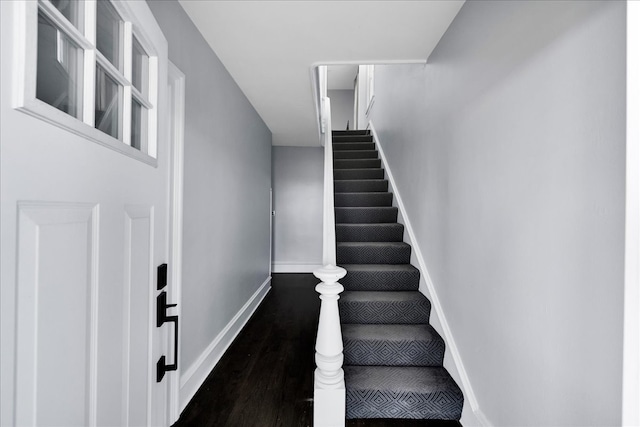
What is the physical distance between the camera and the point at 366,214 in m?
3.00

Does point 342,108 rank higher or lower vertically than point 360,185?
higher

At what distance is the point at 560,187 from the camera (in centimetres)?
88

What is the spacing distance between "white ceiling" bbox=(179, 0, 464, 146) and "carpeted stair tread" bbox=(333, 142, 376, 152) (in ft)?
6.21

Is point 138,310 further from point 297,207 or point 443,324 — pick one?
point 297,207

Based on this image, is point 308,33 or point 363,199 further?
point 363,199

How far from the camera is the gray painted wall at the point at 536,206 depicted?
0.73 metres

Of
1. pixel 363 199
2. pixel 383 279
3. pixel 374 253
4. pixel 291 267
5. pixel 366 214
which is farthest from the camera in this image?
pixel 291 267

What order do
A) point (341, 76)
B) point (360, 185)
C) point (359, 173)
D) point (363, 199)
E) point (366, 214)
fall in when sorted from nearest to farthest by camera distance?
point (366, 214), point (363, 199), point (360, 185), point (359, 173), point (341, 76)

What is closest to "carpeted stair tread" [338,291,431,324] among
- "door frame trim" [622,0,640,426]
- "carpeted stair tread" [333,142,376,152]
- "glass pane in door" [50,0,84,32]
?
"door frame trim" [622,0,640,426]

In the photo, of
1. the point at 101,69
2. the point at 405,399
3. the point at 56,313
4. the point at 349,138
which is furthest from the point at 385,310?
the point at 349,138

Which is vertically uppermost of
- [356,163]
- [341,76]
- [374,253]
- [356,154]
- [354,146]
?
[341,76]

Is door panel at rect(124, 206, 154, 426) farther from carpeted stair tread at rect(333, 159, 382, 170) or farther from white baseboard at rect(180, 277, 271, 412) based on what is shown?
carpeted stair tread at rect(333, 159, 382, 170)

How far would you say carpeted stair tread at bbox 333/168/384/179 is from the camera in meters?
3.63

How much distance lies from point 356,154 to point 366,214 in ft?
4.67
